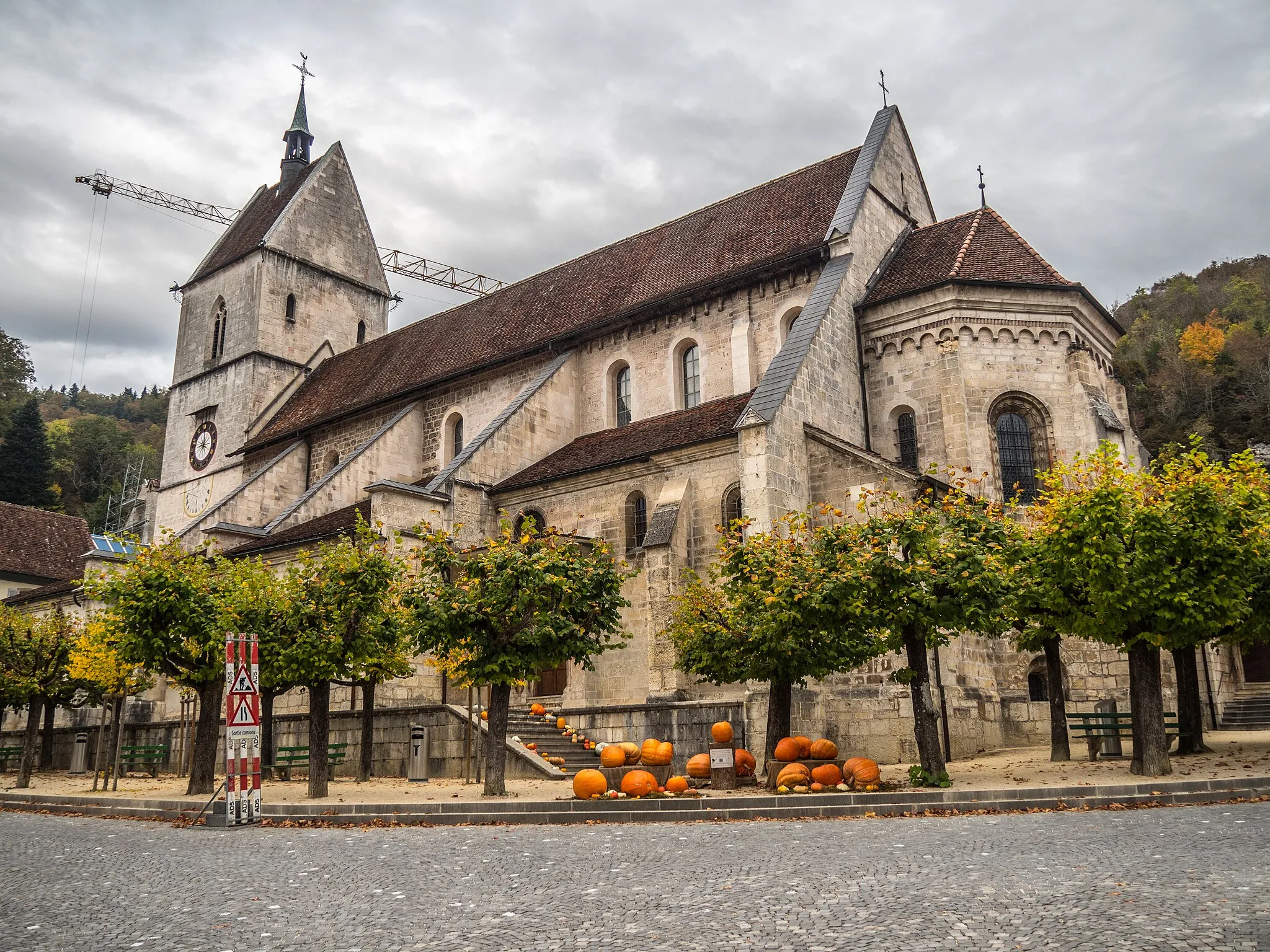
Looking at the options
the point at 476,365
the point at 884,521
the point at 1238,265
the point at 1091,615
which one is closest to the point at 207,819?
the point at 884,521

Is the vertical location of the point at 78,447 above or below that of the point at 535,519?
above

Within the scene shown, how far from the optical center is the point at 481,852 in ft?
36.8

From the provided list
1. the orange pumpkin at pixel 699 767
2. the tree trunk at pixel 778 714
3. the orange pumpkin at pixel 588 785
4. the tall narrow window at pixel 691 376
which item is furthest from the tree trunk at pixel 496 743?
the tall narrow window at pixel 691 376

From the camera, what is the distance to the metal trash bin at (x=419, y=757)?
21.2 meters

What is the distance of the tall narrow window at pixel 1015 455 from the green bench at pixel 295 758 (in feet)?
53.8

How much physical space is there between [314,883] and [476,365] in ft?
85.4

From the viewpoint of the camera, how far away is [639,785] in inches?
611

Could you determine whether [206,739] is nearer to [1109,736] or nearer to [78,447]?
[1109,736]

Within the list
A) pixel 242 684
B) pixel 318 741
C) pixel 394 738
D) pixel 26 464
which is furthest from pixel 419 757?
pixel 26 464

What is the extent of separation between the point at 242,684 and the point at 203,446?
34425mm

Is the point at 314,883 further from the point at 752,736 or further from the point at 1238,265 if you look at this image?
the point at 1238,265

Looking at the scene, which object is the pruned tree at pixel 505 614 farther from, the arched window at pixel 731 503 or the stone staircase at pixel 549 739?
the arched window at pixel 731 503

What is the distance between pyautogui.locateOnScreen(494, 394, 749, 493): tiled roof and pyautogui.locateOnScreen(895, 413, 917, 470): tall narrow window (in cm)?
392

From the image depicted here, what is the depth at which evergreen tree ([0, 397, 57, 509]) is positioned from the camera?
74.2 m
